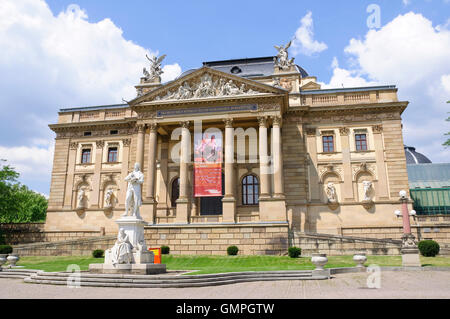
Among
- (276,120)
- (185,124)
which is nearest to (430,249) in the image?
(276,120)

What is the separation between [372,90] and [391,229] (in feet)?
48.8

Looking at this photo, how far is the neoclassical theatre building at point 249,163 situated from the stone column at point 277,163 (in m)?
A: 0.12

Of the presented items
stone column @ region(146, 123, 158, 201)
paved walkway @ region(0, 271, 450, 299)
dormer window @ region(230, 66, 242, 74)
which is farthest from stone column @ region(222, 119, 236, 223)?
paved walkway @ region(0, 271, 450, 299)

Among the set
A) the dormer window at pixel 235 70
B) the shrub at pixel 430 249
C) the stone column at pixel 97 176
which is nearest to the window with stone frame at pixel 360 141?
the shrub at pixel 430 249

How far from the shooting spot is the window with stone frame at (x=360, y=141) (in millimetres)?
37969

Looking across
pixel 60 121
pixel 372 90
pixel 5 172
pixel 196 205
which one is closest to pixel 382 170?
pixel 372 90

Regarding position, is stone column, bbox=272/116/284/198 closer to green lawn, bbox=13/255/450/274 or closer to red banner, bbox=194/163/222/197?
red banner, bbox=194/163/222/197

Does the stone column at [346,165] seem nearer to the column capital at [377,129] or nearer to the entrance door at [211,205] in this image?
the column capital at [377,129]

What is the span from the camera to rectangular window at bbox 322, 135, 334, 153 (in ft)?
127

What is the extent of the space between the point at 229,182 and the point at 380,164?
52.1 feet

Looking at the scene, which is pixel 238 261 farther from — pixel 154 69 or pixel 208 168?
pixel 154 69

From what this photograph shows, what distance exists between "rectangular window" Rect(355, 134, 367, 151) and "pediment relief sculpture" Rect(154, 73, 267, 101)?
480 inches

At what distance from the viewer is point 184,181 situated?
3447 cm
